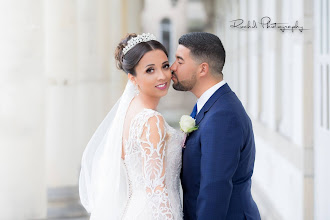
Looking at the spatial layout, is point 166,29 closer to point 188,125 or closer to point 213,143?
point 188,125

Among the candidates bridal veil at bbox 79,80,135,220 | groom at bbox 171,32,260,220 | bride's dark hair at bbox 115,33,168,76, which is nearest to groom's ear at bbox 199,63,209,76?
groom at bbox 171,32,260,220

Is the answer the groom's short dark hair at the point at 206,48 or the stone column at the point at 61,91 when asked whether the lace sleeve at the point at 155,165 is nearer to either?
the groom's short dark hair at the point at 206,48

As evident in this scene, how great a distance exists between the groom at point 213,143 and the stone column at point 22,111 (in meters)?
2.79

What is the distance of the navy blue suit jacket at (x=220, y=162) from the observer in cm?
210

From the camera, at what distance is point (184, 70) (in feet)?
7.70

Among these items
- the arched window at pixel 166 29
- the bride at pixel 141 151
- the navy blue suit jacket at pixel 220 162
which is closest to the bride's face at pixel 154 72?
the bride at pixel 141 151

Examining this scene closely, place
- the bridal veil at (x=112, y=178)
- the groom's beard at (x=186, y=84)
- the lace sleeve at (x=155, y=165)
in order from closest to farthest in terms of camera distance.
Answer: the lace sleeve at (x=155, y=165) → the groom's beard at (x=186, y=84) → the bridal veil at (x=112, y=178)

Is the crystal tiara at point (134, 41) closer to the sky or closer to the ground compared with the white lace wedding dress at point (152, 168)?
closer to the sky

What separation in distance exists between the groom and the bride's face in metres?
0.07

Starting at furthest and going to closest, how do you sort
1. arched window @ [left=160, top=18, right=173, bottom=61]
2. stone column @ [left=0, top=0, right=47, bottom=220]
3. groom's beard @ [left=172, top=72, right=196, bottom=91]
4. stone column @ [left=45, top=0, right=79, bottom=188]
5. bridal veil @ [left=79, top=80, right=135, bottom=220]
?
arched window @ [left=160, top=18, right=173, bottom=61], stone column @ [left=45, top=0, right=79, bottom=188], stone column @ [left=0, top=0, right=47, bottom=220], bridal veil @ [left=79, top=80, right=135, bottom=220], groom's beard @ [left=172, top=72, right=196, bottom=91]

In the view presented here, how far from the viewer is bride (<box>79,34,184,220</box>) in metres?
2.27

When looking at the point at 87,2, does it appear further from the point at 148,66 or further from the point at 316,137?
the point at 148,66

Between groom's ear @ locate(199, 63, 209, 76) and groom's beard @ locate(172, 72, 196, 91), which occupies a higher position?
groom's ear @ locate(199, 63, 209, 76)

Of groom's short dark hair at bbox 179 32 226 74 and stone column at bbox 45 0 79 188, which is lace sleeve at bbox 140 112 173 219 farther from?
stone column at bbox 45 0 79 188
